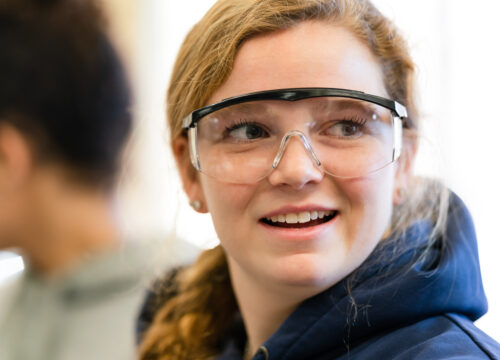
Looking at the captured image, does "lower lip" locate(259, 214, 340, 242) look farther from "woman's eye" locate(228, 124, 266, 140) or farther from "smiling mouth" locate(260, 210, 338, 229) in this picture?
"woman's eye" locate(228, 124, 266, 140)

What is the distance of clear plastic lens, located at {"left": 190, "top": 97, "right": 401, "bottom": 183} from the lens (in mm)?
1128

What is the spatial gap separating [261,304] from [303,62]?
530mm

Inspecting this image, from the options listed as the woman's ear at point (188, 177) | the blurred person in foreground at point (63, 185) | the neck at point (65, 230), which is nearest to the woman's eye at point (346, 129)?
the woman's ear at point (188, 177)

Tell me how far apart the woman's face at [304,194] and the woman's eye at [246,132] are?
0.22 feet

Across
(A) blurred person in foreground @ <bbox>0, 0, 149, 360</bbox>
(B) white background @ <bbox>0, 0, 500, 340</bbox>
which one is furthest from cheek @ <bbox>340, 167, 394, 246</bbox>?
(A) blurred person in foreground @ <bbox>0, 0, 149, 360</bbox>

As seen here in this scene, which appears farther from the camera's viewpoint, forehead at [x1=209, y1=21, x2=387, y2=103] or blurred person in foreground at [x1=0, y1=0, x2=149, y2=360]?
blurred person in foreground at [x1=0, y1=0, x2=149, y2=360]

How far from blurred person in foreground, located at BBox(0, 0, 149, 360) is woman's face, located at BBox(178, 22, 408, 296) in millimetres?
774

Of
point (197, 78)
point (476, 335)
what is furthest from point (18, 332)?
point (476, 335)

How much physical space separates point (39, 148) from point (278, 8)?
3.34 ft

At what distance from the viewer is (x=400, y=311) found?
111 cm

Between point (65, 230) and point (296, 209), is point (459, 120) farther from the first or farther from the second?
point (65, 230)

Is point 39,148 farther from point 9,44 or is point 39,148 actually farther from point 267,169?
point 267,169

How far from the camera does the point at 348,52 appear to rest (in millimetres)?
1161

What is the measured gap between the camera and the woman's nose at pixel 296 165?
3.56 ft
